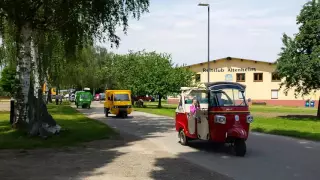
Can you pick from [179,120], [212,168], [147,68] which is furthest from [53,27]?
[147,68]

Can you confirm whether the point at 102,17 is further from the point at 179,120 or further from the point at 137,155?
the point at 137,155

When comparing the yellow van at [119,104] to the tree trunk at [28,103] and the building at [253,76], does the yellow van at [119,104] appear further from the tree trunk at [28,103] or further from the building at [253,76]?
the building at [253,76]

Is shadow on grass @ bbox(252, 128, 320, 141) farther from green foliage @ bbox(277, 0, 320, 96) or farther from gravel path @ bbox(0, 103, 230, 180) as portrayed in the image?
green foliage @ bbox(277, 0, 320, 96)

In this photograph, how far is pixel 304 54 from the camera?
95.6 ft

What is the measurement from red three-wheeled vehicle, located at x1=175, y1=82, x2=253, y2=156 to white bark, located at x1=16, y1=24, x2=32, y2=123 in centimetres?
698

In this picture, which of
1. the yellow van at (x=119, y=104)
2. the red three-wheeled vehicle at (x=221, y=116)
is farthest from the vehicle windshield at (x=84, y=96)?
the red three-wheeled vehicle at (x=221, y=116)

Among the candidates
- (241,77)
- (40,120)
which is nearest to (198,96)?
(40,120)

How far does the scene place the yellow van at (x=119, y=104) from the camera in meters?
30.7

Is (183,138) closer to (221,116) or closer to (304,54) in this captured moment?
(221,116)

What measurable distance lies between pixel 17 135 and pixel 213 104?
815 centimetres

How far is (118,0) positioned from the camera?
1667cm

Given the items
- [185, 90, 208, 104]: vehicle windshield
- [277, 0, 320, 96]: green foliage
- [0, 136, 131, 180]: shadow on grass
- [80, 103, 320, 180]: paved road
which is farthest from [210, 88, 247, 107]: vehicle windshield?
[277, 0, 320, 96]: green foliage

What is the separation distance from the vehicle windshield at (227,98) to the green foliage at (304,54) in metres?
16.5

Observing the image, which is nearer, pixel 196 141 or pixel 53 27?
pixel 196 141
